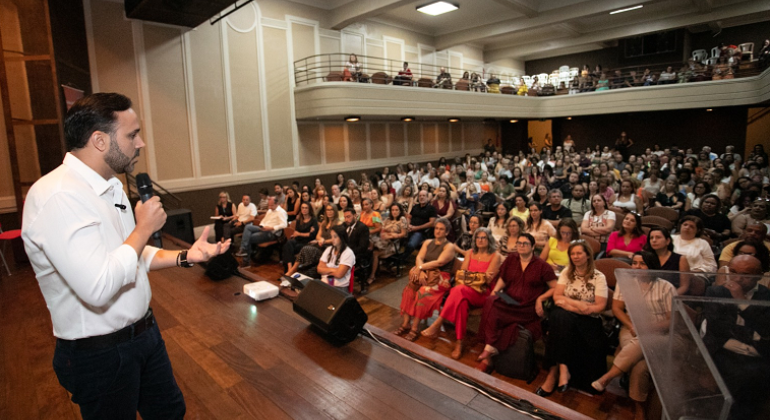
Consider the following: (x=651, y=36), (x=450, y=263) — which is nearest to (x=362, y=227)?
(x=450, y=263)

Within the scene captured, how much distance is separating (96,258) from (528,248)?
309 centimetres

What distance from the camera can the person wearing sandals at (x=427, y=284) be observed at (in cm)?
387

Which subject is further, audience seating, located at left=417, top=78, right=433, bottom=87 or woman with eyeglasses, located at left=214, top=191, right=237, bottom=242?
audience seating, located at left=417, top=78, right=433, bottom=87

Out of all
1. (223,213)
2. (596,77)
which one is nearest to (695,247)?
(223,213)

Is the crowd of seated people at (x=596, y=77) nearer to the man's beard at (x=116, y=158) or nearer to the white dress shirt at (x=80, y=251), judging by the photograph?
the man's beard at (x=116, y=158)

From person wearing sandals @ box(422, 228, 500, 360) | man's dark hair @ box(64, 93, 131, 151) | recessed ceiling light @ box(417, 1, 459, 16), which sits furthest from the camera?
recessed ceiling light @ box(417, 1, 459, 16)

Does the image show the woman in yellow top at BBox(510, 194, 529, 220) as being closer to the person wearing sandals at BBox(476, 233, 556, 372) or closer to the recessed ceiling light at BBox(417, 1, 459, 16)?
the person wearing sandals at BBox(476, 233, 556, 372)

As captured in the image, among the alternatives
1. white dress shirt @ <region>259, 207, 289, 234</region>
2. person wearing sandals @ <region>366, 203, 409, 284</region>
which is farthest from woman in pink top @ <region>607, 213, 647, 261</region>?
white dress shirt @ <region>259, 207, 289, 234</region>

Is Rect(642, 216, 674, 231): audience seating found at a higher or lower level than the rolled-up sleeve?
lower

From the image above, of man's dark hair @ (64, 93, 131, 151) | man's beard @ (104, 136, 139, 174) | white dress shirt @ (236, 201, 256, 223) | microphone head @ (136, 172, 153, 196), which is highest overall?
man's dark hair @ (64, 93, 131, 151)

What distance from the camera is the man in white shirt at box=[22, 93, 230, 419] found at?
1107 mm

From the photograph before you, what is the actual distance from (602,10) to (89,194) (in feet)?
41.3

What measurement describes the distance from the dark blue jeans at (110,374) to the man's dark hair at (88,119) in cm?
64

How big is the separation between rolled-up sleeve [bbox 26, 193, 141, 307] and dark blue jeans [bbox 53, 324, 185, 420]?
11.3 inches
